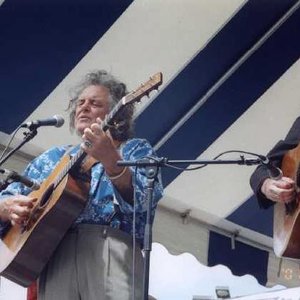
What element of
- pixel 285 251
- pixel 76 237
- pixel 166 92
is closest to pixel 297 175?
pixel 285 251

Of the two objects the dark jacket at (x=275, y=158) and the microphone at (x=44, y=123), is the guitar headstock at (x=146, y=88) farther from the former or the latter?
the dark jacket at (x=275, y=158)

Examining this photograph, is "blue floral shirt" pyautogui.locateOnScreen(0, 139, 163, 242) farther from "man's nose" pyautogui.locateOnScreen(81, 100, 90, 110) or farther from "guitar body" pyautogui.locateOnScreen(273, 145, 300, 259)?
"guitar body" pyautogui.locateOnScreen(273, 145, 300, 259)

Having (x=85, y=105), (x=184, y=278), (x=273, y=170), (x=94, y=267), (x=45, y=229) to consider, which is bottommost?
(x=94, y=267)

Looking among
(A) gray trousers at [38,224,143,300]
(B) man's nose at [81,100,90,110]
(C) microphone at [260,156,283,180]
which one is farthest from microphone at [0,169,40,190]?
(C) microphone at [260,156,283,180]

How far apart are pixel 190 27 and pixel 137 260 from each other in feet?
5.18

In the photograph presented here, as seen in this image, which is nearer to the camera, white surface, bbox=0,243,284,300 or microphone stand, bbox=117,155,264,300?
microphone stand, bbox=117,155,264,300

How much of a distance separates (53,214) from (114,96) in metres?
0.62

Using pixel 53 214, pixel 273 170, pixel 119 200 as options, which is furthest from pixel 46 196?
pixel 273 170

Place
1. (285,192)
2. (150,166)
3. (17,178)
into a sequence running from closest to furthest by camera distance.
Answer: (150,166) → (17,178) → (285,192)

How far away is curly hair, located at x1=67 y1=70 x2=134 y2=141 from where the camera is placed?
2.65 metres

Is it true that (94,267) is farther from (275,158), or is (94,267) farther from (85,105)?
(275,158)

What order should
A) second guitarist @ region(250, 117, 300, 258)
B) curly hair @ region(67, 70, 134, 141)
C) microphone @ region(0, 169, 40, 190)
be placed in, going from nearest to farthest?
microphone @ region(0, 169, 40, 190) → second guitarist @ region(250, 117, 300, 258) → curly hair @ region(67, 70, 134, 141)

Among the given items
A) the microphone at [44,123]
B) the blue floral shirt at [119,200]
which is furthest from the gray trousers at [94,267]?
the microphone at [44,123]

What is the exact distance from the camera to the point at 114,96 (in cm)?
282
